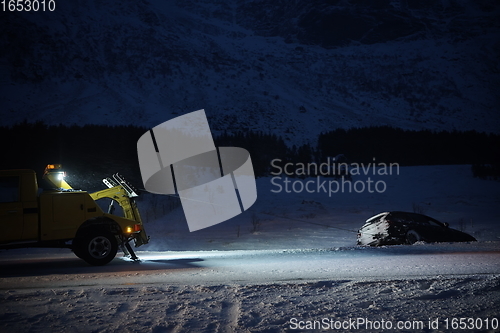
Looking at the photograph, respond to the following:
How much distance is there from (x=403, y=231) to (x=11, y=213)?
10008 mm

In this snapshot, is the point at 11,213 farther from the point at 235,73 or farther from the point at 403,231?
the point at 235,73

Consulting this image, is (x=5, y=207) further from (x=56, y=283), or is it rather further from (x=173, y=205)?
(x=173, y=205)

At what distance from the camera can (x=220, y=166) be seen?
147ft

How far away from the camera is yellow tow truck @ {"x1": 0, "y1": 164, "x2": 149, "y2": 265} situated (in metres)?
7.98

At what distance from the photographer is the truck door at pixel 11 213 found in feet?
25.8

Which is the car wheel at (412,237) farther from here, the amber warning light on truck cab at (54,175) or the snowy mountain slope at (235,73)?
the snowy mountain slope at (235,73)

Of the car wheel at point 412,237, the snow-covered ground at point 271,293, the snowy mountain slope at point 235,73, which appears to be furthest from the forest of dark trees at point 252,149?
the snow-covered ground at point 271,293

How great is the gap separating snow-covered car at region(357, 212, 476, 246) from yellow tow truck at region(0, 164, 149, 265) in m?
7.07

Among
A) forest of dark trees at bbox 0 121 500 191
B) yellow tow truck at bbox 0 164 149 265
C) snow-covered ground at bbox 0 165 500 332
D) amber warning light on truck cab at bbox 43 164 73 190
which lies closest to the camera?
snow-covered ground at bbox 0 165 500 332

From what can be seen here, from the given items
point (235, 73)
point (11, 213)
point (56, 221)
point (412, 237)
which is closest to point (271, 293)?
point (56, 221)

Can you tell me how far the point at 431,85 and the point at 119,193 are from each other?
115 m

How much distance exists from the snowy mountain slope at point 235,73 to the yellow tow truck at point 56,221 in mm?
67044

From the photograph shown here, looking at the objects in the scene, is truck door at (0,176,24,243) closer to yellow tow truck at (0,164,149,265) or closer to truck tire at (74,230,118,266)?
yellow tow truck at (0,164,149,265)

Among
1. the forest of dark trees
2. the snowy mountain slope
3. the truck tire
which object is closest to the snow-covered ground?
the truck tire
